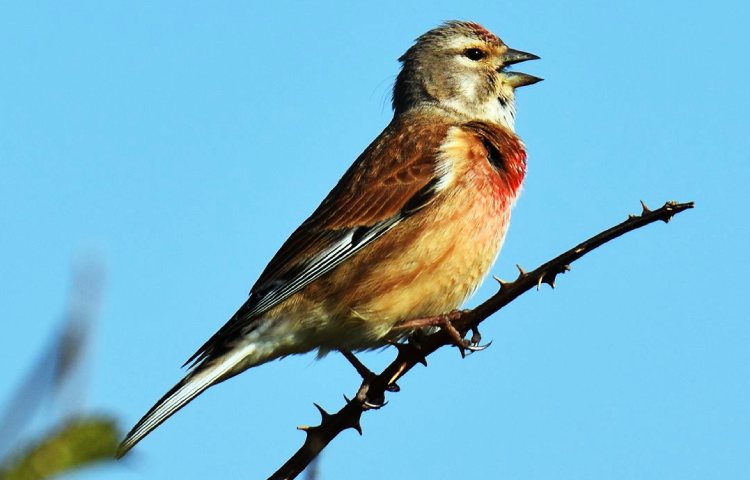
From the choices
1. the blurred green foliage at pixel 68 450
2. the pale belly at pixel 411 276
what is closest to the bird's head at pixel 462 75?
the pale belly at pixel 411 276

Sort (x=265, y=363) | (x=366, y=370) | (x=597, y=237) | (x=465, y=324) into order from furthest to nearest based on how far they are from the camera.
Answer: (x=366, y=370) < (x=265, y=363) < (x=465, y=324) < (x=597, y=237)

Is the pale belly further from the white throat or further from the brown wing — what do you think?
the white throat

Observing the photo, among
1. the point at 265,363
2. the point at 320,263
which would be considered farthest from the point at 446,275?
the point at 265,363

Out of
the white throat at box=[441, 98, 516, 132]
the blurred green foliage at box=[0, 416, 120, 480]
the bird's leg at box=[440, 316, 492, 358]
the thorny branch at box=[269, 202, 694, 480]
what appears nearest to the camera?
the blurred green foliage at box=[0, 416, 120, 480]

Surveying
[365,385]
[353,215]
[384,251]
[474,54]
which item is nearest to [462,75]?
[474,54]

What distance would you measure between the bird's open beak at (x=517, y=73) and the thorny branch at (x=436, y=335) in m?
2.24

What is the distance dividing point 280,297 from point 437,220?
929 millimetres

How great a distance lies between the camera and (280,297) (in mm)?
5305

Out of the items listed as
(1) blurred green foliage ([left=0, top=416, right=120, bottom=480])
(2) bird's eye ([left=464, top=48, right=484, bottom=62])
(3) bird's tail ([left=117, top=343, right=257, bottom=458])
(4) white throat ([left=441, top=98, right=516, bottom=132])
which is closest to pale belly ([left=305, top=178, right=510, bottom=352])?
(3) bird's tail ([left=117, top=343, right=257, bottom=458])

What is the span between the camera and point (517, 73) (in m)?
6.78

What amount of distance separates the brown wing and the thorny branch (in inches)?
25.3

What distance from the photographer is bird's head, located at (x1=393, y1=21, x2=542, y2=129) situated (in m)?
6.66

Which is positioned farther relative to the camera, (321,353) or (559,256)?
(321,353)

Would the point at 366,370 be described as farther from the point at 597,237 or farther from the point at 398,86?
the point at 597,237
